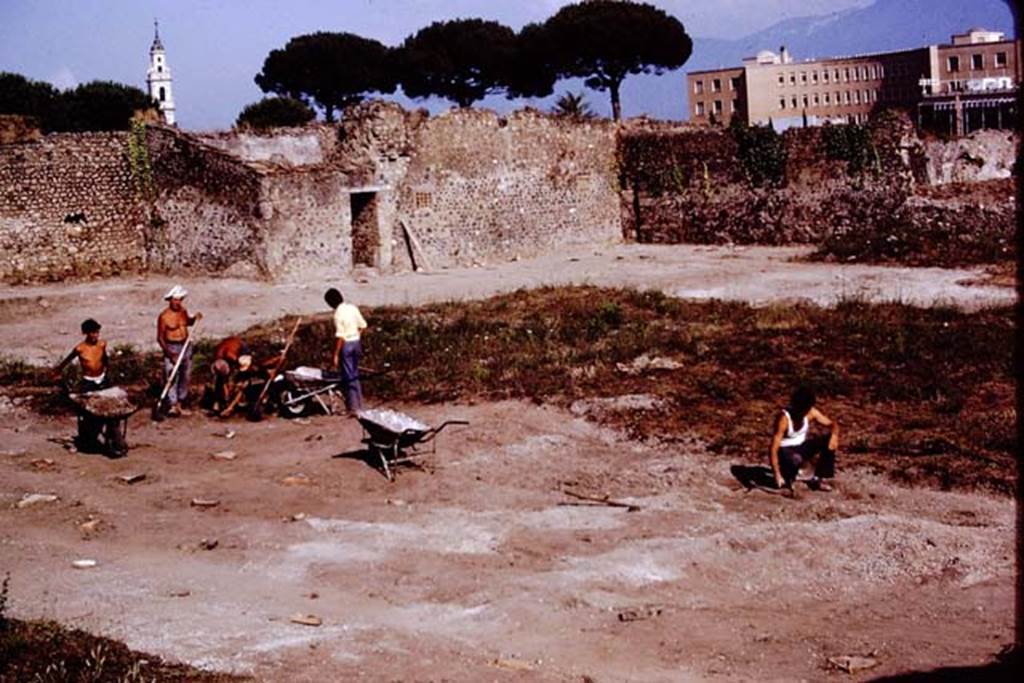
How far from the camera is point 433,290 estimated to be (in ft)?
85.3

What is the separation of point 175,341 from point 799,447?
8.18 metres

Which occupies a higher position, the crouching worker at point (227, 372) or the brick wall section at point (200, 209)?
the brick wall section at point (200, 209)

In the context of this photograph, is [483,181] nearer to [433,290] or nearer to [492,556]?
[433,290]

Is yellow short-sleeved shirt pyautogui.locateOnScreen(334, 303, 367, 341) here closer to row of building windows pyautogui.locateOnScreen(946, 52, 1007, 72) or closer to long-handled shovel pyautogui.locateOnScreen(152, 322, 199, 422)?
long-handled shovel pyautogui.locateOnScreen(152, 322, 199, 422)

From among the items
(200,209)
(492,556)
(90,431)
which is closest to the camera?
(492,556)

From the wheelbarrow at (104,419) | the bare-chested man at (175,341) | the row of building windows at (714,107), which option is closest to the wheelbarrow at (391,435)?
the wheelbarrow at (104,419)

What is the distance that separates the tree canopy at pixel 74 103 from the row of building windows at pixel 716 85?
189 ft

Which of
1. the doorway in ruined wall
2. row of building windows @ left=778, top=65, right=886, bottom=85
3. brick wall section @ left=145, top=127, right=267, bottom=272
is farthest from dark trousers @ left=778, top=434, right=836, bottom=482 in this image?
row of building windows @ left=778, top=65, right=886, bottom=85

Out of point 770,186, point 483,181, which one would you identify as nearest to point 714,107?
point 770,186

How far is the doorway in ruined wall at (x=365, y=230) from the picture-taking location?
28.8m

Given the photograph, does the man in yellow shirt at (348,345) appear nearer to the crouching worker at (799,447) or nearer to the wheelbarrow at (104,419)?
the wheelbarrow at (104,419)

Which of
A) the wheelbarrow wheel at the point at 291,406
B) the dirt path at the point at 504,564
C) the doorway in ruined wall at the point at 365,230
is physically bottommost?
the dirt path at the point at 504,564

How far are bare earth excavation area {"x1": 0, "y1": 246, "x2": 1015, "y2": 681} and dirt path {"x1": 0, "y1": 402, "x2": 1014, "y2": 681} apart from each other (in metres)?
0.03

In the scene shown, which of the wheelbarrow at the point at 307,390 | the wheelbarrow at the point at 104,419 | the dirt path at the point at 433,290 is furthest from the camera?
the dirt path at the point at 433,290
